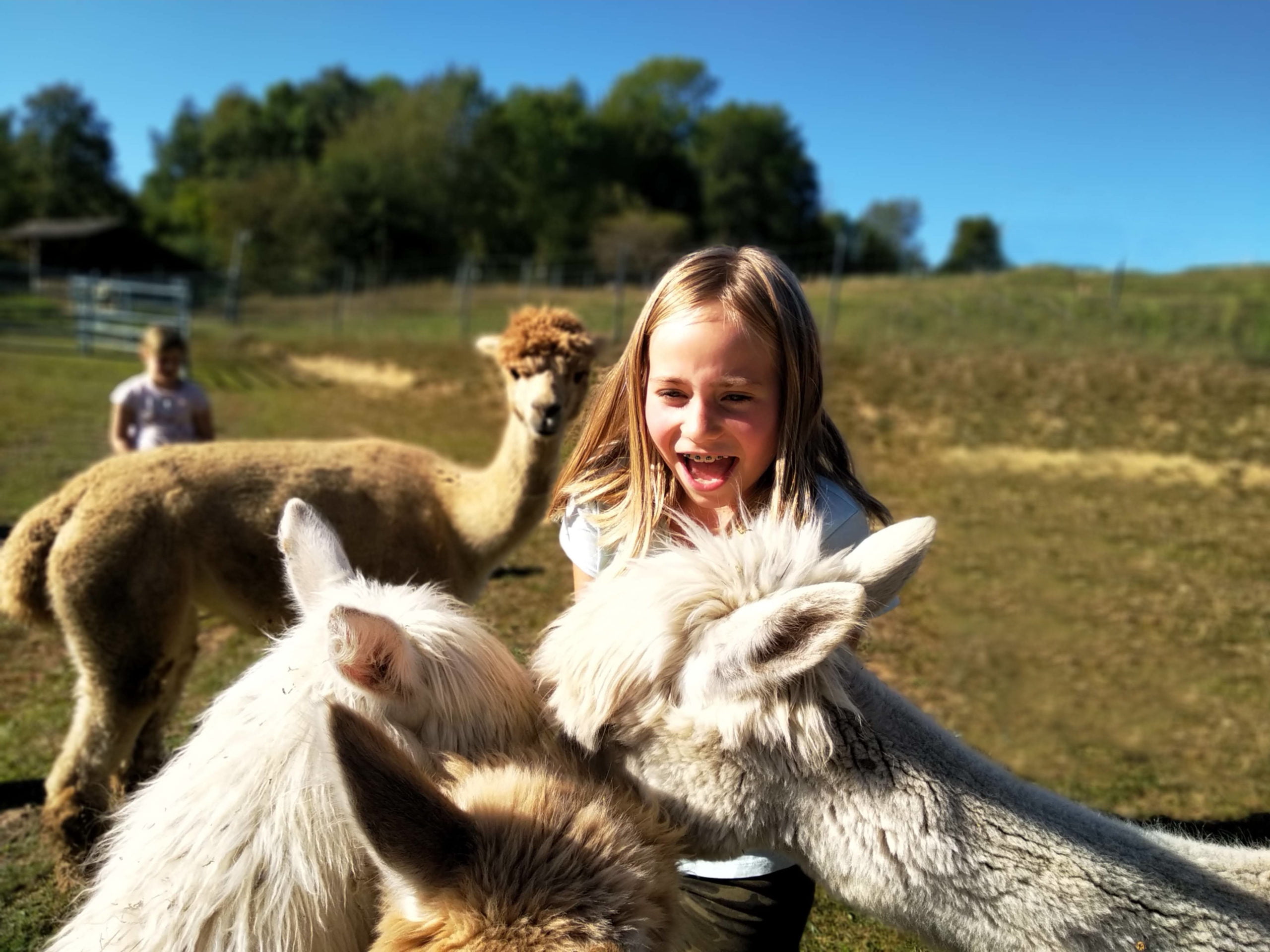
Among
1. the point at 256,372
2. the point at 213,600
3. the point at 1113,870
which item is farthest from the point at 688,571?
the point at 256,372

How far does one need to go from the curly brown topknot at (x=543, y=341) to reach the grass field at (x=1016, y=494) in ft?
5.32

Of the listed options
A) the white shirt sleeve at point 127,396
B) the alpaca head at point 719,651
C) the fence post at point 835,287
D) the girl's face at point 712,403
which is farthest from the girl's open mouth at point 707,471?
the fence post at point 835,287

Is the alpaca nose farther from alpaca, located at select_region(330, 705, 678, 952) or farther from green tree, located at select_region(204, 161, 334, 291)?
green tree, located at select_region(204, 161, 334, 291)

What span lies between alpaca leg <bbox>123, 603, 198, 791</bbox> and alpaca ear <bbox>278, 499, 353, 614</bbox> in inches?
92.7

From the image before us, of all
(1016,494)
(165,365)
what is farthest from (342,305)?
(165,365)

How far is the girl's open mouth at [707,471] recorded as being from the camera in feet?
6.74

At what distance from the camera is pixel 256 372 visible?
76.8 feet

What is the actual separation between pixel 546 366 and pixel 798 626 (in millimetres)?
3852

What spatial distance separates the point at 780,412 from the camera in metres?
2.10

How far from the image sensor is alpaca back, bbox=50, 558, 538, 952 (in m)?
1.46

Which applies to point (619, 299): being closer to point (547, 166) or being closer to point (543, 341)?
point (543, 341)

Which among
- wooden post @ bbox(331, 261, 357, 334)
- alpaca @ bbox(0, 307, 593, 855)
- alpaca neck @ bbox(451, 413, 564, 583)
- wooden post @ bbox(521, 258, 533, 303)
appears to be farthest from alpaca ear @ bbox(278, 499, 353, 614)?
wooden post @ bbox(331, 261, 357, 334)

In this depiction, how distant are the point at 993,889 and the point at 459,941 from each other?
3.16 feet

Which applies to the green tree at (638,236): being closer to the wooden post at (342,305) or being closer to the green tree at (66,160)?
the wooden post at (342,305)
